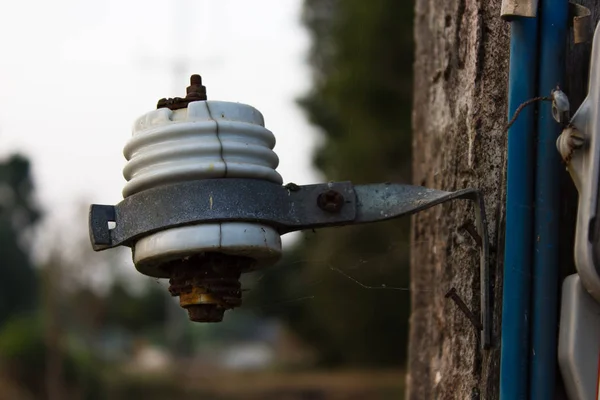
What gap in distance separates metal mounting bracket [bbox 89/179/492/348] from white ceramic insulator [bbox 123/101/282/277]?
0.04 ft

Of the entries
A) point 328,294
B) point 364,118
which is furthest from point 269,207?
point 328,294

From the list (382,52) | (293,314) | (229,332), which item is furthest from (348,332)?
(229,332)

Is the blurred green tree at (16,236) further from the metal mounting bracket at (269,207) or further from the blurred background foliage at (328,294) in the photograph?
the metal mounting bracket at (269,207)

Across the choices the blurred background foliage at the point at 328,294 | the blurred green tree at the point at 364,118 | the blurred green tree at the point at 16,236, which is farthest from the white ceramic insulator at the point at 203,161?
the blurred green tree at the point at 16,236

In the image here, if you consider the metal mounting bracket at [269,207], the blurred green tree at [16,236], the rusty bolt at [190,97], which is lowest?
the blurred green tree at [16,236]

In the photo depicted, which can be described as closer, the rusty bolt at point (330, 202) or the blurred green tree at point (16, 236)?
the rusty bolt at point (330, 202)

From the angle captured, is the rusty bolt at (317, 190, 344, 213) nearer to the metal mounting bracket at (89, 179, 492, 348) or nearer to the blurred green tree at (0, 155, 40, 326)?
the metal mounting bracket at (89, 179, 492, 348)

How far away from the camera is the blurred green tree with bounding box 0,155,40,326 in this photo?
22.6 metres

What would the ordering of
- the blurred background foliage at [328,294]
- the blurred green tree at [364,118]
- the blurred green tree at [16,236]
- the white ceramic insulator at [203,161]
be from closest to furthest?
the white ceramic insulator at [203,161], the blurred background foliage at [328,294], the blurred green tree at [364,118], the blurred green tree at [16,236]

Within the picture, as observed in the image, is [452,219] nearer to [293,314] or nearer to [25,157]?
[293,314]

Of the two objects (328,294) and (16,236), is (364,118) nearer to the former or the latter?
(328,294)

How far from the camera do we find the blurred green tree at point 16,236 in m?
22.6

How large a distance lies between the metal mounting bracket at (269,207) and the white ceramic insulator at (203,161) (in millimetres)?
12

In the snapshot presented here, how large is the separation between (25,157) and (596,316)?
89.3 feet
